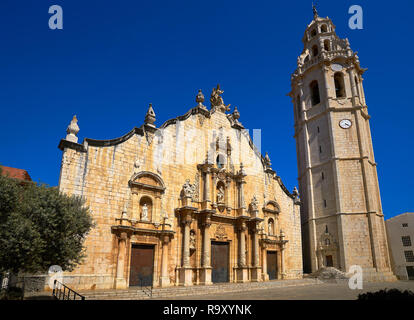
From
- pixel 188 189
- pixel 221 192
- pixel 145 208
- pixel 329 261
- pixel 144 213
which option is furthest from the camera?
pixel 329 261

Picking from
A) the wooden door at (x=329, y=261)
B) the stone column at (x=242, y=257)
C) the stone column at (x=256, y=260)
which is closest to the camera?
the stone column at (x=242, y=257)

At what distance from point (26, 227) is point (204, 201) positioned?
39.1ft

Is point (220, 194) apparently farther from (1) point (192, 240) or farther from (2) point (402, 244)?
(2) point (402, 244)

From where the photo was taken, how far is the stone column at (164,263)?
17.6m

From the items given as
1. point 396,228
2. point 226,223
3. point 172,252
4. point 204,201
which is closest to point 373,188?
point 396,228

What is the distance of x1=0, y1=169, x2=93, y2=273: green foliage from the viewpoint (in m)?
10.4

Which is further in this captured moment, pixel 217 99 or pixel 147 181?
pixel 217 99

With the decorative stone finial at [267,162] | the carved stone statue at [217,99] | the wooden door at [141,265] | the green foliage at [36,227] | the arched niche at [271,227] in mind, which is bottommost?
the wooden door at [141,265]

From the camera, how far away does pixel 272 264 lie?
24594 mm

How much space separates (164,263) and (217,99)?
1367 cm

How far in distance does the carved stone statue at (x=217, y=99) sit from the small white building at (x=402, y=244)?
24.7 metres

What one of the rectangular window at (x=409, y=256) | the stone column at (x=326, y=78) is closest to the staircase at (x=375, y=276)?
the rectangular window at (x=409, y=256)

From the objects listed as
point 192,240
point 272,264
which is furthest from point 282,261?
point 192,240

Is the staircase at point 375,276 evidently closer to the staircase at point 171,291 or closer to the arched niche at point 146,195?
the staircase at point 171,291
